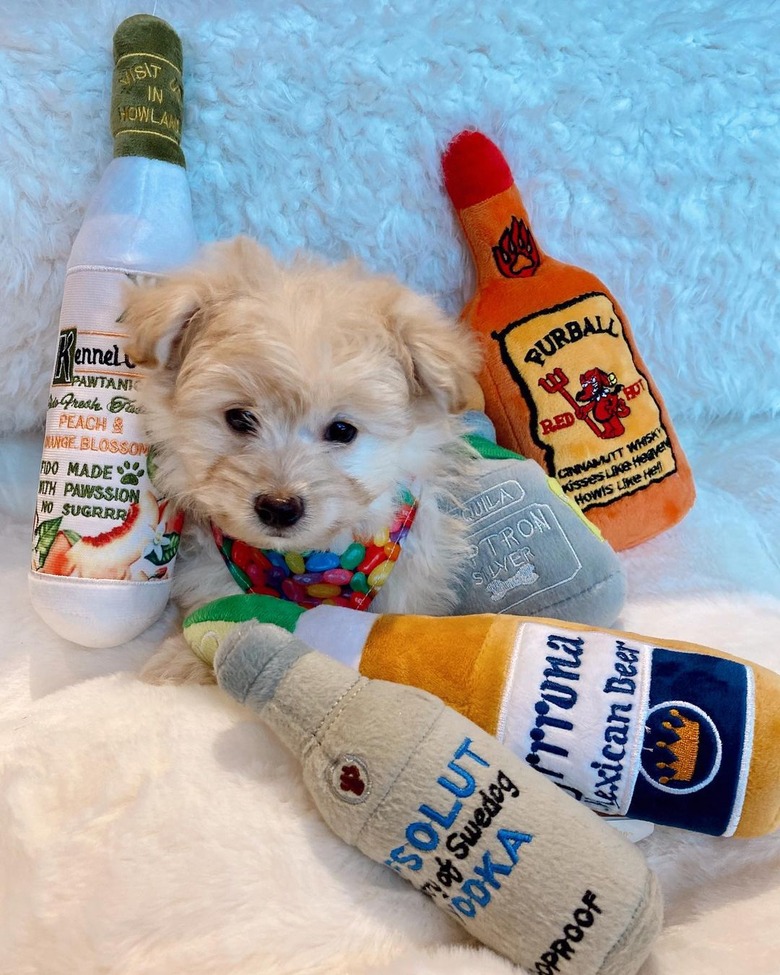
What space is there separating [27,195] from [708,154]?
1.90 meters

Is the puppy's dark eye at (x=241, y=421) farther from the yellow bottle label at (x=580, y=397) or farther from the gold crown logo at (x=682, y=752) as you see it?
the gold crown logo at (x=682, y=752)

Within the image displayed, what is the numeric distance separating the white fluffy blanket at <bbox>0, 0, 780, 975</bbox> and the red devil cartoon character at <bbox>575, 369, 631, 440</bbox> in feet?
1.27

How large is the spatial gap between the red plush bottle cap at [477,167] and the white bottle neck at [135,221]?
2.48 feet

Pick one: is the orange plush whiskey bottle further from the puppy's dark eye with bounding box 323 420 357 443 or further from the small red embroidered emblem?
the small red embroidered emblem

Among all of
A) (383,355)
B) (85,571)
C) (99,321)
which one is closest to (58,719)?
(85,571)

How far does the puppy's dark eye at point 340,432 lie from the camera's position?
1695 millimetres

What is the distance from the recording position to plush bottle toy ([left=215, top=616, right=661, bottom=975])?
121cm

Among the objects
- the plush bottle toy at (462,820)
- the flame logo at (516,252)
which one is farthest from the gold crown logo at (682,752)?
the flame logo at (516,252)

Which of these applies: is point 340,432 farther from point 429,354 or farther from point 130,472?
point 130,472

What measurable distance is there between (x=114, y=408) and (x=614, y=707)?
1273 mm

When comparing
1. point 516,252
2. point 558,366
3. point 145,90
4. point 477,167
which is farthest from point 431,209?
point 145,90

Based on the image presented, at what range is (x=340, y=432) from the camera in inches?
67.3

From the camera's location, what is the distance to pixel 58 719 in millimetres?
1634

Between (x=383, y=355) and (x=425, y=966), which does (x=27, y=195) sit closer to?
(x=383, y=355)
